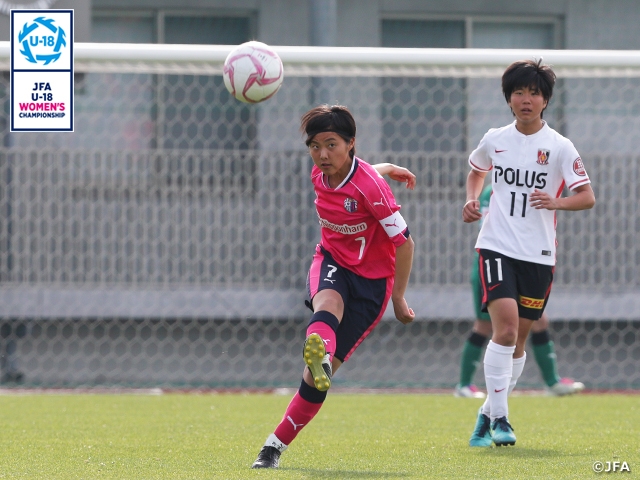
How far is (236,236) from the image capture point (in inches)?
396

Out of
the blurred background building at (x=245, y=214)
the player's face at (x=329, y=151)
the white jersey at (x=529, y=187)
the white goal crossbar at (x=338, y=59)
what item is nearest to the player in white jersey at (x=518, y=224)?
the white jersey at (x=529, y=187)

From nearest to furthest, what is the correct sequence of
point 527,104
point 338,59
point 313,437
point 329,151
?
point 329,151 < point 527,104 < point 313,437 < point 338,59

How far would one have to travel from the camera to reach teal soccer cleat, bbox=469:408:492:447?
16.6ft

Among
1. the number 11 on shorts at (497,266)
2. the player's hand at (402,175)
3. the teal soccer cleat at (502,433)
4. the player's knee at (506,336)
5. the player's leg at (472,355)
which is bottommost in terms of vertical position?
the player's leg at (472,355)

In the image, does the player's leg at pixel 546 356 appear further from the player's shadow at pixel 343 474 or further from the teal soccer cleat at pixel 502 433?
the player's shadow at pixel 343 474

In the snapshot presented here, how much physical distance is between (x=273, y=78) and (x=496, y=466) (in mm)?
2676

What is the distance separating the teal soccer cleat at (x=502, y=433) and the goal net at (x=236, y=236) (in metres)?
4.68

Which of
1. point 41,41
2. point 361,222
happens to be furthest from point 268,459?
point 41,41

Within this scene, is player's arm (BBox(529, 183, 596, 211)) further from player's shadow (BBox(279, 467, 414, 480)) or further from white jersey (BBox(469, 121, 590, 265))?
player's shadow (BBox(279, 467, 414, 480))

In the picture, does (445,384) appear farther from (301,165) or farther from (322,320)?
(322,320)

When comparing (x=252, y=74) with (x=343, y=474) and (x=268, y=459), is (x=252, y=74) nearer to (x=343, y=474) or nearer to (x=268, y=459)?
(x=268, y=459)

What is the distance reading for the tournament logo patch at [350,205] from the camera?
4.54 meters

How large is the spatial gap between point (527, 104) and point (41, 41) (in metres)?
4.13

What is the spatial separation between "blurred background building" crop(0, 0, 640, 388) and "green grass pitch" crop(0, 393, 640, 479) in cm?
184
